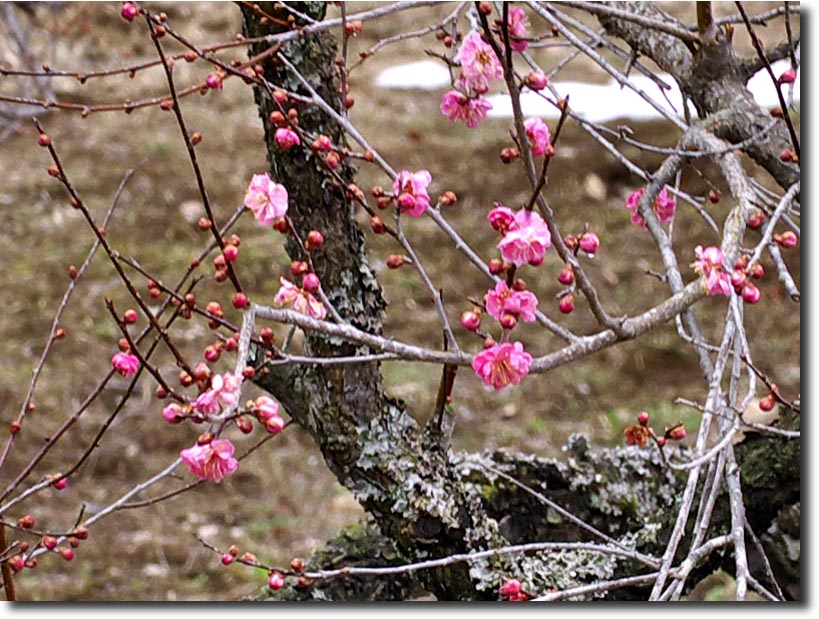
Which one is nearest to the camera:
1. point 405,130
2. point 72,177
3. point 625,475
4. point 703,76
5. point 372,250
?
point 703,76

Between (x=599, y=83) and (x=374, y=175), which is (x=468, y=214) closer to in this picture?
(x=374, y=175)

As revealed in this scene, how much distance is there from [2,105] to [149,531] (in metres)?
2.49

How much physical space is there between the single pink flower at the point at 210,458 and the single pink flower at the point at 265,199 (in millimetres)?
261

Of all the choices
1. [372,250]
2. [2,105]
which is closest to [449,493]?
[372,250]

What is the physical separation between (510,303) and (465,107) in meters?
0.33

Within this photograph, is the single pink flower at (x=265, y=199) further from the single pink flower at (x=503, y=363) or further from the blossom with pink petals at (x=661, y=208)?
the blossom with pink petals at (x=661, y=208)

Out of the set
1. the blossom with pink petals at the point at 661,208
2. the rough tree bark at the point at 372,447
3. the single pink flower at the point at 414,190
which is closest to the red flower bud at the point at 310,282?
the single pink flower at the point at 414,190

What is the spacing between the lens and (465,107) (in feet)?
4.51

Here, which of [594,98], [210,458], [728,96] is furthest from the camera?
[594,98]

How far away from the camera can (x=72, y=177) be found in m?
4.52

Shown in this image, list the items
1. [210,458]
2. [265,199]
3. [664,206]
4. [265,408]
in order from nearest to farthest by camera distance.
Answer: [265,408] < [210,458] < [265,199] < [664,206]

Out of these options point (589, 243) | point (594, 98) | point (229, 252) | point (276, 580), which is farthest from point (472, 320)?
point (594, 98)

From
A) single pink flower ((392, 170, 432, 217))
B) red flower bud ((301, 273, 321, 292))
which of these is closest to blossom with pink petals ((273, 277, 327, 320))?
red flower bud ((301, 273, 321, 292))

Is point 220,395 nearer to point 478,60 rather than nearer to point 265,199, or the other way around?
point 265,199
